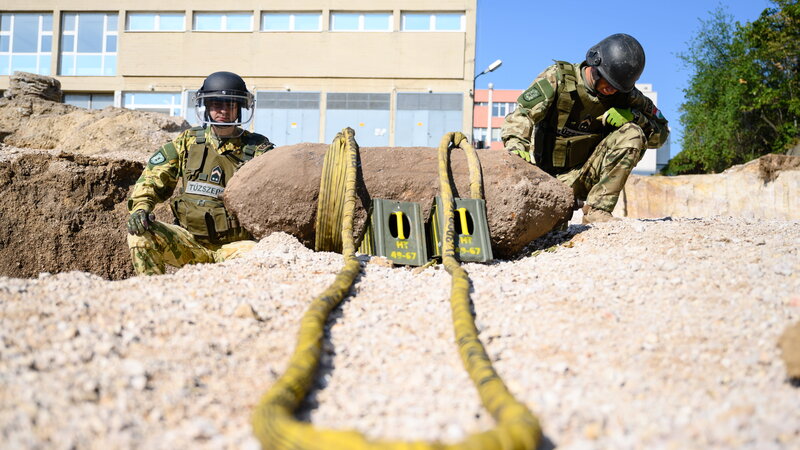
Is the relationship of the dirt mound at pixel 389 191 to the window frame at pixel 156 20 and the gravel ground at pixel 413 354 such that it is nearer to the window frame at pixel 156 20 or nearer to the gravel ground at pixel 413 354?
the gravel ground at pixel 413 354

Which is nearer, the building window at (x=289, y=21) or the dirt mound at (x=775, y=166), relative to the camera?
the dirt mound at (x=775, y=166)

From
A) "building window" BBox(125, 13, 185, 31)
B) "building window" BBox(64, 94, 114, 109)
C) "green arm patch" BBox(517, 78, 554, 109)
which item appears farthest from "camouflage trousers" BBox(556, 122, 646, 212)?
"building window" BBox(64, 94, 114, 109)

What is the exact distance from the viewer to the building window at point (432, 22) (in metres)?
19.5

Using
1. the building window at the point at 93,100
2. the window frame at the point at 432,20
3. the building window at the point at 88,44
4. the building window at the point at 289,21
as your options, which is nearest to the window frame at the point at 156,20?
the building window at the point at 88,44

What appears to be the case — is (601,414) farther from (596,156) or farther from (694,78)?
(694,78)

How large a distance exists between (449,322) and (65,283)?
5.19ft

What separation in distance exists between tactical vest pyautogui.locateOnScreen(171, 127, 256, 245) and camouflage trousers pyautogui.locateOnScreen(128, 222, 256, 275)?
125mm

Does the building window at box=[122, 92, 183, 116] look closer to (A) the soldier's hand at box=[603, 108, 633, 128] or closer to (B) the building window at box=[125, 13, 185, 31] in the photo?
(B) the building window at box=[125, 13, 185, 31]

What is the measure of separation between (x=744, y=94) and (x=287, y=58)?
1306cm

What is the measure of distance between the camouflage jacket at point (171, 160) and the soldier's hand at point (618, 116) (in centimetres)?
253

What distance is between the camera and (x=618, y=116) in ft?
15.7

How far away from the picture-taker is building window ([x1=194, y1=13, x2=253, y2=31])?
2025 cm

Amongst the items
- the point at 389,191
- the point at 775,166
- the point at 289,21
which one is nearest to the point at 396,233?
the point at 389,191

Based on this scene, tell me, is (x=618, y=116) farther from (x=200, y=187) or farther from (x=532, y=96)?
(x=200, y=187)
